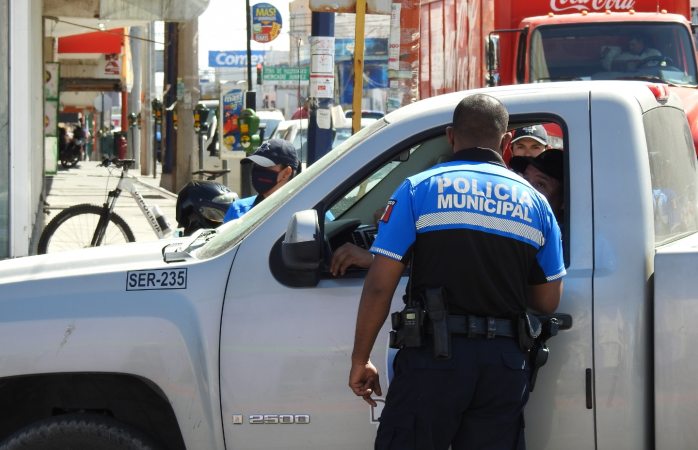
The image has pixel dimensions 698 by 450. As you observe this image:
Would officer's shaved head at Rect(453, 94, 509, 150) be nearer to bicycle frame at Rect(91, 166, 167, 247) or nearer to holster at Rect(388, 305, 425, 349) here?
holster at Rect(388, 305, 425, 349)

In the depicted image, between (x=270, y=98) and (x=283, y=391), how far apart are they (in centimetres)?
8941

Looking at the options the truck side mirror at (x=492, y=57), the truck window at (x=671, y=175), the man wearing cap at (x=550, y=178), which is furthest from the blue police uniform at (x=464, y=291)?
the truck side mirror at (x=492, y=57)

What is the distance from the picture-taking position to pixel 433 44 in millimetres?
18469

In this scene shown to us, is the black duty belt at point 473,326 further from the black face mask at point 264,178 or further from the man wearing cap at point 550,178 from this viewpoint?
the black face mask at point 264,178

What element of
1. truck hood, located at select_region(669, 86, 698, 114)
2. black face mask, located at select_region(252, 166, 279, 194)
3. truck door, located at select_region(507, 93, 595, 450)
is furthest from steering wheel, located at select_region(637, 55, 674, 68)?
truck door, located at select_region(507, 93, 595, 450)

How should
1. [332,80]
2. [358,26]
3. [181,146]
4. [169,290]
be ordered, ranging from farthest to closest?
[181,146] < [332,80] < [358,26] < [169,290]

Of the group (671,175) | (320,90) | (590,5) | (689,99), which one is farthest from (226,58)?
(671,175)

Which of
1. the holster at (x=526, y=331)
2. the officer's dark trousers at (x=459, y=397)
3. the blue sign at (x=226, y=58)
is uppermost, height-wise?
the blue sign at (x=226, y=58)

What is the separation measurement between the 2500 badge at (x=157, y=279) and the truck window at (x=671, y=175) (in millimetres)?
1658

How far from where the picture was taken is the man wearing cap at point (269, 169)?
21.2 feet

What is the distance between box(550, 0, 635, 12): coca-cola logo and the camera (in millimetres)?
14297

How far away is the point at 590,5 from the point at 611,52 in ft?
5.72

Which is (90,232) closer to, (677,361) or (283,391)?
(283,391)

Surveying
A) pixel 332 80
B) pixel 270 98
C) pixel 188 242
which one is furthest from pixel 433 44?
pixel 270 98
